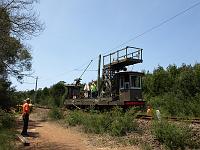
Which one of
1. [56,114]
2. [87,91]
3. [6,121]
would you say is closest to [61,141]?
[6,121]

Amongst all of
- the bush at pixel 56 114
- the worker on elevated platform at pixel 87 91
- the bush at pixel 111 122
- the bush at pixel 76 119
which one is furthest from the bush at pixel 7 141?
the worker on elevated platform at pixel 87 91

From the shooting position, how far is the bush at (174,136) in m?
13.8

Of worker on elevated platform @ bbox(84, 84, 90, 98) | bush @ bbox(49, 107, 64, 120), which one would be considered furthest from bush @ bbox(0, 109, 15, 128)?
worker on elevated platform @ bbox(84, 84, 90, 98)

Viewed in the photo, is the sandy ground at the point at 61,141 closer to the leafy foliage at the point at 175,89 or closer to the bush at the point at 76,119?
the bush at the point at 76,119

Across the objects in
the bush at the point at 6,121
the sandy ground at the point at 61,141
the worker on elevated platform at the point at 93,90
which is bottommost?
the sandy ground at the point at 61,141

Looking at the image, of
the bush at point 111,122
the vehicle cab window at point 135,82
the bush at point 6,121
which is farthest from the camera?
the vehicle cab window at point 135,82

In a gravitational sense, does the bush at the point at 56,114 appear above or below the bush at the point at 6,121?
above

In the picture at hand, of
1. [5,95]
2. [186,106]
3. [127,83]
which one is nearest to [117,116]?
[127,83]

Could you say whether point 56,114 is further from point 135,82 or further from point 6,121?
point 6,121

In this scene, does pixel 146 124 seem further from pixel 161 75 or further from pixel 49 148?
pixel 161 75

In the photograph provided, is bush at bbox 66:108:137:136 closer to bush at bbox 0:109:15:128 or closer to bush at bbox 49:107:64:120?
bush at bbox 0:109:15:128

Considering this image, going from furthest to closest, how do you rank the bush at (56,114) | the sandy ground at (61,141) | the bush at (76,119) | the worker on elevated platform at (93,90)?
the worker on elevated platform at (93,90) < the bush at (56,114) < the bush at (76,119) < the sandy ground at (61,141)

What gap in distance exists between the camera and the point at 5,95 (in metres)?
32.6

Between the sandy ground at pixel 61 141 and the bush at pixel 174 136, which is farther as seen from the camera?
the sandy ground at pixel 61 141
